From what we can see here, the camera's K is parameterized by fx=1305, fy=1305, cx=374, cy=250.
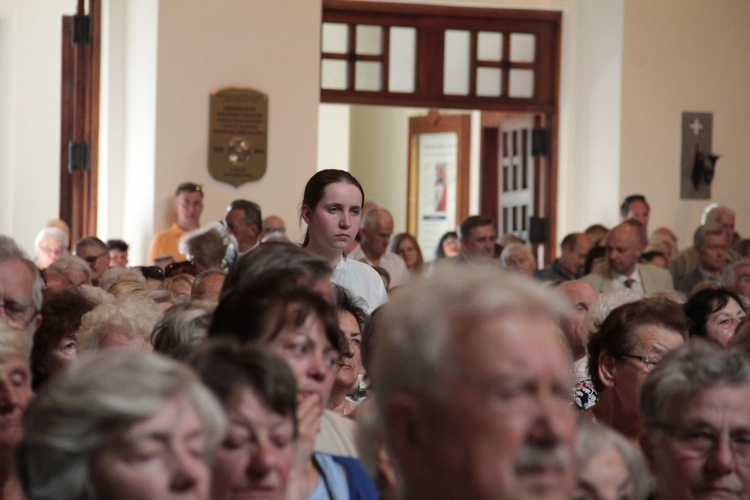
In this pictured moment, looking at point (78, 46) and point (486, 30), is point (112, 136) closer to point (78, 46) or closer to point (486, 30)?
point (78, 46)

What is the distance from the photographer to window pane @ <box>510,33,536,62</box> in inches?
510

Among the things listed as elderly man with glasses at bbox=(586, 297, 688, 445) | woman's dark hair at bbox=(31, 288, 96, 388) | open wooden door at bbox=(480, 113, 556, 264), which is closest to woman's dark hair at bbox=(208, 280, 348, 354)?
elderly man with glasses at bbox=(586, 297, 688, 445)

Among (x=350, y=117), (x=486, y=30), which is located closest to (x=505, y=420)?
(x=486, y=30)

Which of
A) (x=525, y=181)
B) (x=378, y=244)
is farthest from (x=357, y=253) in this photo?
(x=525, y=181)

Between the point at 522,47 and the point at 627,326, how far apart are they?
9055 mm

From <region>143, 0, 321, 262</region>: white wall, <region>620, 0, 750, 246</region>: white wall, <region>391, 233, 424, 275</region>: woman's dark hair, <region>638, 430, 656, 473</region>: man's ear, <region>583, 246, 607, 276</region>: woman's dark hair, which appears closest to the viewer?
<region>638, 430, 656, 473</region>: man's ear

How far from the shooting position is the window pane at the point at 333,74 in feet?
41.0

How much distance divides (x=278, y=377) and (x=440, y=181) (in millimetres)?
15234

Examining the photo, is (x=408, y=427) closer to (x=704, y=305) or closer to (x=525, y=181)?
(x=704, y=305)

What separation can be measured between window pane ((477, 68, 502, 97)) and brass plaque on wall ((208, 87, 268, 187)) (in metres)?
2.26

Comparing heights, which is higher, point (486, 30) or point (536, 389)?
point (486, 30)

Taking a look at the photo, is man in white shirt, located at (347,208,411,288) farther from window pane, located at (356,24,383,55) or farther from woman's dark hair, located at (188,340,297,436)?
woman's dark hair, located at (188,340,297,436)

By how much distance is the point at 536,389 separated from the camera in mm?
1985

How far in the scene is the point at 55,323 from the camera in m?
4.51
